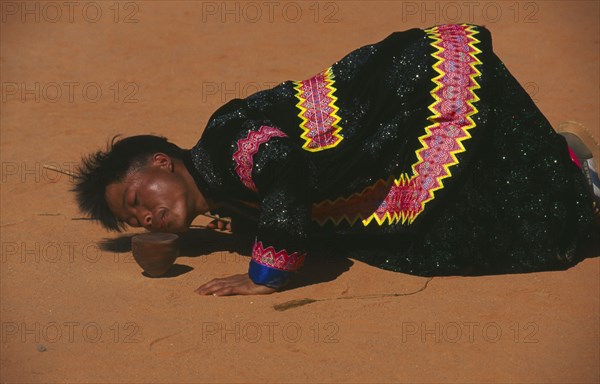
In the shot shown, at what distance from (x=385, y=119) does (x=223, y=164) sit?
0.77m

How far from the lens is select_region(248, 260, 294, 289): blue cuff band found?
4742 millimetres

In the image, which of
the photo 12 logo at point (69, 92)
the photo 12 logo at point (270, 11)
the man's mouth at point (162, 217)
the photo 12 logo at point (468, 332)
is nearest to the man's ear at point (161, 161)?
the man's mouth at point (162, 217)

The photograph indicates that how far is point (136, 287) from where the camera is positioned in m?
4.95

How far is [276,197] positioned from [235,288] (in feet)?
1.55

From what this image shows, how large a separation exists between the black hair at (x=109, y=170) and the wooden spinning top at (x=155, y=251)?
0.17 m

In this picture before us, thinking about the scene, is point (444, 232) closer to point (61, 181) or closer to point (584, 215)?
point (584, 215)

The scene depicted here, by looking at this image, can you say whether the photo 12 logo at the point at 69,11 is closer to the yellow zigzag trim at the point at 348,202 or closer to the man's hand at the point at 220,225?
the man's hand at the point at 220,225

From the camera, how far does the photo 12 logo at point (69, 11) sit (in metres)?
9.25

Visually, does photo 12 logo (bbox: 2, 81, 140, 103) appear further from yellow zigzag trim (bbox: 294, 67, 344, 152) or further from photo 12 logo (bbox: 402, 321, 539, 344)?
photo 12 logo (bbox: 402, 321, 539, 344)

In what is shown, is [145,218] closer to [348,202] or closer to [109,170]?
[109,170]

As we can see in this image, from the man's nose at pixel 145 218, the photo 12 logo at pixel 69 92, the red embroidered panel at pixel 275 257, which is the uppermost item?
the photo 12 logo at pixel 69 92

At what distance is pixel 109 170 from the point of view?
4.95 m

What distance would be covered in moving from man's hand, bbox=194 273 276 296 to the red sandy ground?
4cm

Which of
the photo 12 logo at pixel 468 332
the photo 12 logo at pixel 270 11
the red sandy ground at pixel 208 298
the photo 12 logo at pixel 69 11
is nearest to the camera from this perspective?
the red sandy ground at pixel 208 298
